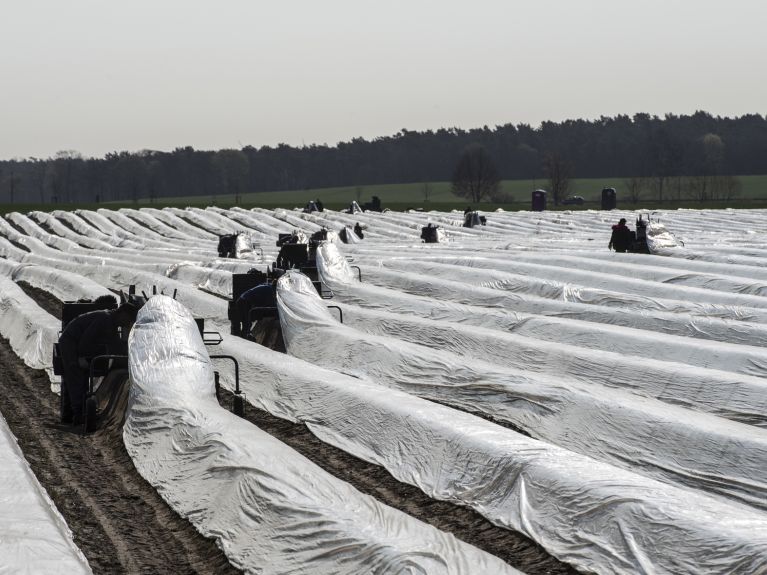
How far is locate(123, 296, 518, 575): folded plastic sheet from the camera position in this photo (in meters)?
7.57

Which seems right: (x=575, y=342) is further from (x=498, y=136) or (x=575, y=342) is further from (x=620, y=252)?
(x=498, y=136)

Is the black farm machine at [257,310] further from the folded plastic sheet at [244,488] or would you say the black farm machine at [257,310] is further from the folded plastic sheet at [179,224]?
the folded plastic sheet at [179,224]

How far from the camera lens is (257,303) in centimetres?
1948

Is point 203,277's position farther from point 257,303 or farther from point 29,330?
point 257,303

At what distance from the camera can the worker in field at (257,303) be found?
1928cm

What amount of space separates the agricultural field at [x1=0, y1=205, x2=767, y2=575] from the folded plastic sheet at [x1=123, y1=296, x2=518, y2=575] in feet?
0.08

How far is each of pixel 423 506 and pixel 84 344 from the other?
5.57 metres

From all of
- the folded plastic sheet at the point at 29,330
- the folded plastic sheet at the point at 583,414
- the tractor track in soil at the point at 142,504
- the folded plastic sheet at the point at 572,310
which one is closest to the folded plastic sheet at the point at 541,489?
the tractor track in soil at the point at 142,504

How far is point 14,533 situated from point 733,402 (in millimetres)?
8538

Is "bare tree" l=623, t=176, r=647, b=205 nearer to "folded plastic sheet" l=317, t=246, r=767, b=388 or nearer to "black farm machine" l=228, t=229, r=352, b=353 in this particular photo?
"folded plastic sheet" l=317, t=246, r=767, b=388

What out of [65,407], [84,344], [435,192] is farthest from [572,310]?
[435,192]

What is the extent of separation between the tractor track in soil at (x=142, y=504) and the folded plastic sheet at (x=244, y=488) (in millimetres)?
234

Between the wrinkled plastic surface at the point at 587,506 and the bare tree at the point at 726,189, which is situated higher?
the bare tree at the point at 726,189

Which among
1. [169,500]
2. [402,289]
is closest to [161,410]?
[169,500]
